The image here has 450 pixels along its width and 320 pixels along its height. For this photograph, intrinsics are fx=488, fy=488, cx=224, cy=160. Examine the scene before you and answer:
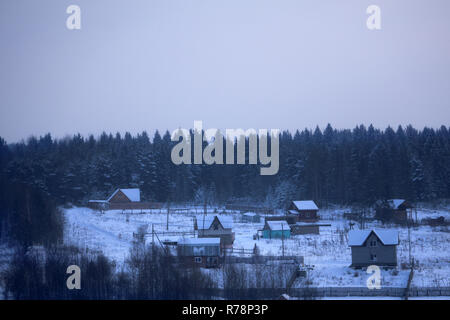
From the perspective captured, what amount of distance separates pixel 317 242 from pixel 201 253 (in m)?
10.9

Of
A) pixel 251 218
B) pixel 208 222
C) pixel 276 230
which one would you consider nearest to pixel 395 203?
pixel 251 218

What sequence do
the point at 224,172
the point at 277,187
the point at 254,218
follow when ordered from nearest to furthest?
the point at 254,218
the point at 277,187
the point at 224,172

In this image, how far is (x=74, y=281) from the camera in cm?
2409

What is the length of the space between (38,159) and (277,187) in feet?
93.5

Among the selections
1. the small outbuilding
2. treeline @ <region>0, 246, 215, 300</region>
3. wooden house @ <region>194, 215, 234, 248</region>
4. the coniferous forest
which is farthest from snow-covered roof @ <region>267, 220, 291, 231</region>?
treeline @ <region>0, 246, 215, 300</region>

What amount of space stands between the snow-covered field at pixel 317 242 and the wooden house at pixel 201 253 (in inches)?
141

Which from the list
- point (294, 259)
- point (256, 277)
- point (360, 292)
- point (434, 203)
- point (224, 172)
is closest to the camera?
point (360, 292)

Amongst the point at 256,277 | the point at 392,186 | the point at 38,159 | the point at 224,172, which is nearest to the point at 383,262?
the point at 256,277

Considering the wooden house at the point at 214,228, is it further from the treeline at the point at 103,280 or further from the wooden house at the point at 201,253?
the treeline at the point at 103,280

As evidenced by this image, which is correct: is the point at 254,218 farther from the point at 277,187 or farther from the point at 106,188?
the point at 106,188

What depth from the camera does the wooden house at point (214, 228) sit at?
36.1 meters

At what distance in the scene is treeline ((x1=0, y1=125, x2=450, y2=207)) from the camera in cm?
5434

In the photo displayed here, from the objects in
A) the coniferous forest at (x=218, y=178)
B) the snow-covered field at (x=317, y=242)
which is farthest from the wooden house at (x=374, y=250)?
the coniferous forest at (x=218, y=178)

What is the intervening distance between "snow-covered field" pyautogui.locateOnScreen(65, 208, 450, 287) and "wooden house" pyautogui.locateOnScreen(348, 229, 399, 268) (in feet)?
2.43
